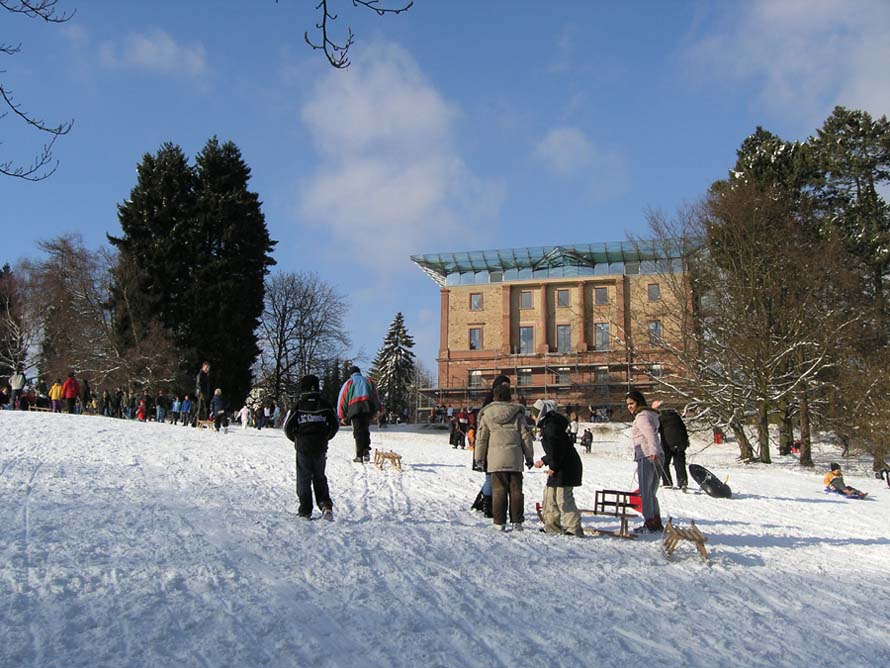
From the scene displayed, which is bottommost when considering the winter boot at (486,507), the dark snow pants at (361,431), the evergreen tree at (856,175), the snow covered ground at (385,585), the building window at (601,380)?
the snow covered ground at (385,585)

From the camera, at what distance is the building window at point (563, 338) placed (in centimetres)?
6203

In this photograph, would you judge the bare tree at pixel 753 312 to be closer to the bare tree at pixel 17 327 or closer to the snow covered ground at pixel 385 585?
the snow covered ground at pixel 385 585

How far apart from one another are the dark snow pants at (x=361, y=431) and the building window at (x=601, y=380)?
42712 mm

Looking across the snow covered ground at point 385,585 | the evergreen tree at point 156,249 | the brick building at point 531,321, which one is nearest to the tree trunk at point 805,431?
the snow covered ground at point 385,585

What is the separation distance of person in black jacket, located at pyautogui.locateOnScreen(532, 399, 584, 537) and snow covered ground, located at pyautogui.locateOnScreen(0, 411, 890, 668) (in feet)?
1.01

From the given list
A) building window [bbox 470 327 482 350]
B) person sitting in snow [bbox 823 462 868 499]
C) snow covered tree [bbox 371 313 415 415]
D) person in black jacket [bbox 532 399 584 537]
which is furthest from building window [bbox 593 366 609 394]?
person in black jacket [bbox 532 399 584 537]

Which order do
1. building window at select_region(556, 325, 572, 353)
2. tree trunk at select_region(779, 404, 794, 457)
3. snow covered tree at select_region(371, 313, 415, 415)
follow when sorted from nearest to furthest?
tree trunk at select_region(779, 404, 794, 457)
building window at select_region(556, 325, 572, 353)
snow covered tree at select_region(371, 313, 415, 415)

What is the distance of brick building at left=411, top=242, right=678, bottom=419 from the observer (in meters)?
59.4

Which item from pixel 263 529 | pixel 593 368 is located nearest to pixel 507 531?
pixel 263 529

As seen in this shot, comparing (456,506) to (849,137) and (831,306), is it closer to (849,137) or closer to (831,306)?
(831,306)

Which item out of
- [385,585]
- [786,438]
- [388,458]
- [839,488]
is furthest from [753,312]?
[385,585]

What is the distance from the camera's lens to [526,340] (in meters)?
63.5

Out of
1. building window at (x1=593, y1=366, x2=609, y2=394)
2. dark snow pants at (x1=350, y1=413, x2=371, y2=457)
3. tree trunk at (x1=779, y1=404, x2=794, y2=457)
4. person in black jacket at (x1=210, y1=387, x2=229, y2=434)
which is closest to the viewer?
dark snow pants at (x1=350, y1=413, x2=371, y2=457)

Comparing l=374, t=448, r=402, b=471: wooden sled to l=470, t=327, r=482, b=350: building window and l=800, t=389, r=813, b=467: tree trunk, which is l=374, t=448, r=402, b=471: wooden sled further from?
l=470, t=327, r=482, b=350: building window
